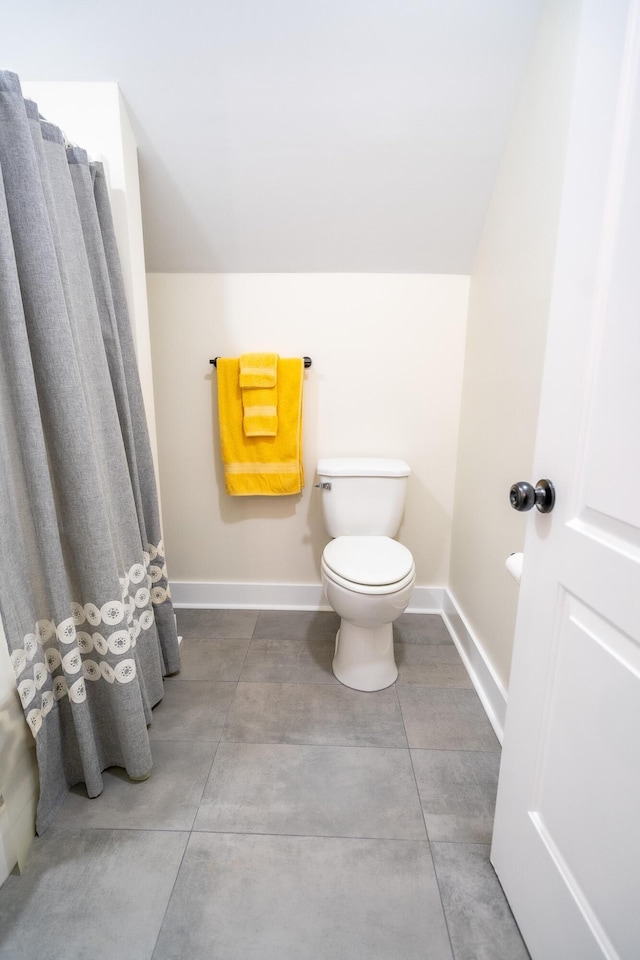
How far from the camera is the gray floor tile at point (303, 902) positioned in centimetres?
80

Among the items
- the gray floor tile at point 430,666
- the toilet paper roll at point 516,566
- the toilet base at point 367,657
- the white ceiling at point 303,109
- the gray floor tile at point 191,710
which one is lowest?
the gray floor tile at point 430,666

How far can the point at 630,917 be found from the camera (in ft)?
1.80

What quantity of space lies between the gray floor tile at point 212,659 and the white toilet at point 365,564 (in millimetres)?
397

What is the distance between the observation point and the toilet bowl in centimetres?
134

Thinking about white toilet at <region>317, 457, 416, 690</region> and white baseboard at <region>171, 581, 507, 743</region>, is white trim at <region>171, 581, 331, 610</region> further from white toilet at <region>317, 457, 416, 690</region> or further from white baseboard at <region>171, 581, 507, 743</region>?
white toilet at <region>317, 457, 416, 690</region>

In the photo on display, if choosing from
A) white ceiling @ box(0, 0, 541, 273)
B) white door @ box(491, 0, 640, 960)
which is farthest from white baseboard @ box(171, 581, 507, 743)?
white ceiling @ box(0, 0, 541, 273)

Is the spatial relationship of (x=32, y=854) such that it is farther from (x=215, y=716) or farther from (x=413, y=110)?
(x=413, y=110)

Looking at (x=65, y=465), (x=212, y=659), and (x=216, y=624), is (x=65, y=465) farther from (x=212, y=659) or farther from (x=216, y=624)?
(x=216, y=624)

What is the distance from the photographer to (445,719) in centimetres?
137

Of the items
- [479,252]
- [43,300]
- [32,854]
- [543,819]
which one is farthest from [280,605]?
[479,252]

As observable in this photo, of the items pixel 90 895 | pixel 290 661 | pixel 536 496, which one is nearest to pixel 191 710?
pixel 290 661

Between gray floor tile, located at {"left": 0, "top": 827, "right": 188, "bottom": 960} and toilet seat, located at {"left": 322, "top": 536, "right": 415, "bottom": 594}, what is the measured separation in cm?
77

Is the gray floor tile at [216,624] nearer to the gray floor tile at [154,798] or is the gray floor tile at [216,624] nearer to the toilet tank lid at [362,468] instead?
the gray floor tile at [154,798]

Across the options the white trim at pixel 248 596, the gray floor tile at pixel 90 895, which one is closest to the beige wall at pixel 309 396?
the white trim at pixel 248 596
